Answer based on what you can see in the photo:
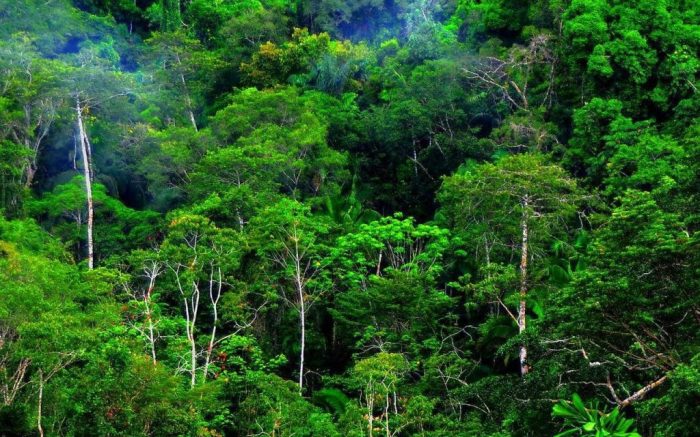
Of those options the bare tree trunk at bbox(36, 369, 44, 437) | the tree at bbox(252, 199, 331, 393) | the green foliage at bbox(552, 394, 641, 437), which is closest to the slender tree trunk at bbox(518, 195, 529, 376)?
the tree at bbox(252, 199, 331, 393)

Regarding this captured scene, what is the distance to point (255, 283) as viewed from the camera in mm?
19984

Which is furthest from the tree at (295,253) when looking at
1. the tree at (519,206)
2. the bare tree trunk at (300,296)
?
the tree at (519,206)

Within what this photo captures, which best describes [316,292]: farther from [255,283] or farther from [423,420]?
[423,420]

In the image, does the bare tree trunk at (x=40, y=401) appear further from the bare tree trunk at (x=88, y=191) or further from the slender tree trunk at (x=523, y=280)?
the slender tree trunk at (x=523, y=280)

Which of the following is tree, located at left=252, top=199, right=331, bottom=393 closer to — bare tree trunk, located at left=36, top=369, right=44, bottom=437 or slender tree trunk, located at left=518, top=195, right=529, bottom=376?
slender tree trunk, located at left=518, top=195, right=529, bottom=376

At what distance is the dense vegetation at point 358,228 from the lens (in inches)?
517

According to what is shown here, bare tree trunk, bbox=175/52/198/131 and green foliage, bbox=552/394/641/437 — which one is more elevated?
green foliage, bbox=552/394/641/437

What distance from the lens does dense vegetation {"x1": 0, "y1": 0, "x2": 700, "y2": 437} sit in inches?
517

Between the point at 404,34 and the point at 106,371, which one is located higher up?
Answer: the point at 404,34

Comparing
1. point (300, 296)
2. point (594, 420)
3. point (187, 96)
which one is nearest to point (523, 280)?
point (300, 296)

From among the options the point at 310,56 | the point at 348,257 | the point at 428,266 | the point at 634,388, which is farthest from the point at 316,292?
the point at 310,56

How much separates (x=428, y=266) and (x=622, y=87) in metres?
7.31

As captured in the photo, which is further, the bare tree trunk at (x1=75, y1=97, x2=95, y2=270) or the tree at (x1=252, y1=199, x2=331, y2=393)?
the bare tree trunk at (x1=75, y1=97, x2=95, y2=270)

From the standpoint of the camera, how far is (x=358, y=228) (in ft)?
74.4
